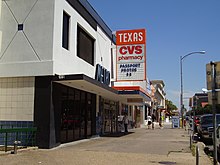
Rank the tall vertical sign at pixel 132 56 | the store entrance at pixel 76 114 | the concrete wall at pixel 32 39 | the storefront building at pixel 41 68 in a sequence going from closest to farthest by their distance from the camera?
the storefront building at pixel 41 68 < the concrete wall at pixel 32 39 < the store entrance at pixel 76 114 < the tall vertical sign at pixel 132 56

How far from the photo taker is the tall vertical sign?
22.0 meters

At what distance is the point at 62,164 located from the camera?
10.3 metres

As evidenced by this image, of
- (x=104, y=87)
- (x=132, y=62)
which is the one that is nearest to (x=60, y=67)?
(x=104, y=87)

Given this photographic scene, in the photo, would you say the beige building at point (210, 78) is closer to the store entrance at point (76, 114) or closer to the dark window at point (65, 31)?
the store entrance at point (76, 114)

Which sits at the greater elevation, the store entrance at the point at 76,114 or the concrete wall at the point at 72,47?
the concrete wall at the point at 72,47

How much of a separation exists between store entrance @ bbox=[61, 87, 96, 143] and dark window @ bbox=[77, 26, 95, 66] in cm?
223

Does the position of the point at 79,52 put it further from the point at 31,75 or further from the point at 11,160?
the point at 11,160

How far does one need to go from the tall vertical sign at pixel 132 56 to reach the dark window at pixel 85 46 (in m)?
2.57

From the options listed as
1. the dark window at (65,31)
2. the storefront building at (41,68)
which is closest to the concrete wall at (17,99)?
the storefront building at (41,68)

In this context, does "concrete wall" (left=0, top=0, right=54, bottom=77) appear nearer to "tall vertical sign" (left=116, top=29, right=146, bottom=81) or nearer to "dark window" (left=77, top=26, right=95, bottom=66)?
"dark window" (left=77, top=26, right=95, bottom=66)

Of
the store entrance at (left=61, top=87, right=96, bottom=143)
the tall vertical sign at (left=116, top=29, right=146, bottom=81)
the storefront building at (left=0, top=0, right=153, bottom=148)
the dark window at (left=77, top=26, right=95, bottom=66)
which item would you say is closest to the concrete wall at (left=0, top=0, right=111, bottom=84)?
the storefront building at (left=0, top=0, right=153, bottom=148)

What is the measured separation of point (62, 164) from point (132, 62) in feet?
42.6

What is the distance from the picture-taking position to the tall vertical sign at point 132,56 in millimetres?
22016

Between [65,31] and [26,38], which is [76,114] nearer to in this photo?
[65,31]
